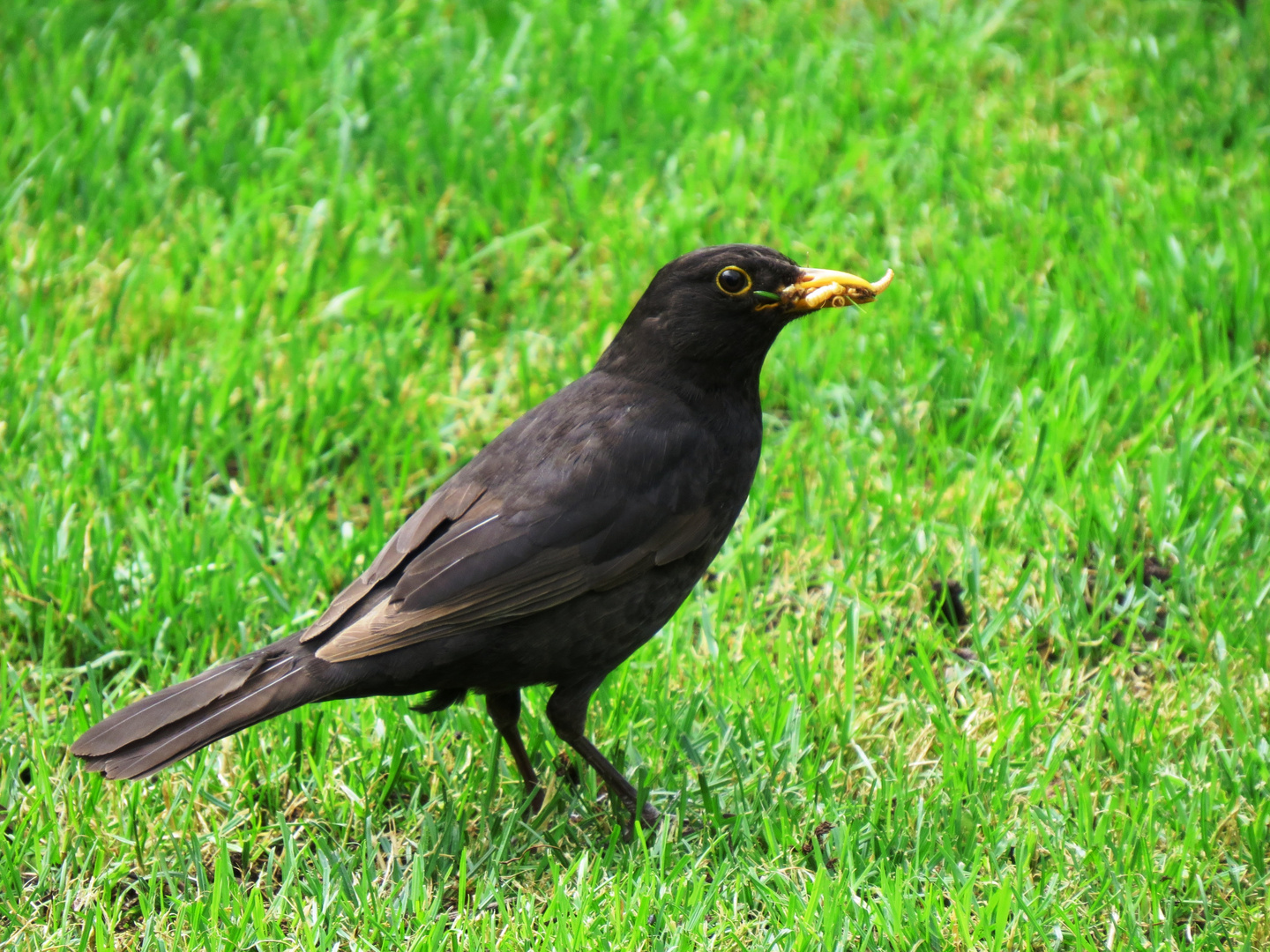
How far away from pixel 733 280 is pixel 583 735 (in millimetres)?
1207

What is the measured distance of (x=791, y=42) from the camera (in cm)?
706

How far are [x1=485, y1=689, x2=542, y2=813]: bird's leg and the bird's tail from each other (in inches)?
21.1

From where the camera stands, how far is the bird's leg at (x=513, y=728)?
3.56 m

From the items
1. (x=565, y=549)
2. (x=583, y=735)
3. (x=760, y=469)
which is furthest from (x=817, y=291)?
(x=760, y=469)

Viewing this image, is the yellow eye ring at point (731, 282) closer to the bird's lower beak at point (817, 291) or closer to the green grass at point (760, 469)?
the bird's lower beak at point (817, 291)

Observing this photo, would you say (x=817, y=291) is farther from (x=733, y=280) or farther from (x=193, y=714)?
(x=193, y=714)

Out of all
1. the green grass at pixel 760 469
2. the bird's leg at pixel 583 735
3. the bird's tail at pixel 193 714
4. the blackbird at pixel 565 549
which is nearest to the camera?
the bird's tail at pixel 193 714

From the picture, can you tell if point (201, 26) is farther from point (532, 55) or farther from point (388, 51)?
point (532, 55)

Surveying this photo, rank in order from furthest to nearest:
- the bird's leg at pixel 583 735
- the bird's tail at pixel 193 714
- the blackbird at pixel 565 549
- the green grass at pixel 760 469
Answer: the bird's leg at pixel 583 735
the green grass at pixel 760 469
the blackbird at pixel 565 549
the bird's tail at pixel 193 714

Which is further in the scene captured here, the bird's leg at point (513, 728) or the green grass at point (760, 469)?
the bird's leg at point (513, 728)

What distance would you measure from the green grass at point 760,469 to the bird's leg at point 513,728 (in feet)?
0.24

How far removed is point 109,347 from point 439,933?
295 centimetres

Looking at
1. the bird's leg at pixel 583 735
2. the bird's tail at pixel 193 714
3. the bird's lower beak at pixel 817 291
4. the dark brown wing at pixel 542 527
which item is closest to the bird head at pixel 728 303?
the bird's lower beak at pixel 817 291

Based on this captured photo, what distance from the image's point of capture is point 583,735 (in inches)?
140
